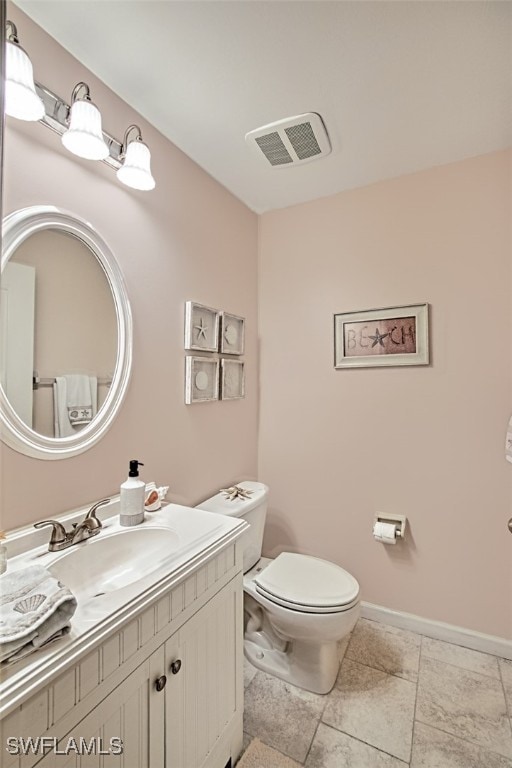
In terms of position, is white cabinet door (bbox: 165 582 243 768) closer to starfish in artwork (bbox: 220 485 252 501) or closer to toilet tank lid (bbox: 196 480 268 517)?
toilet tank lid (bbox: 196 480 268 517)

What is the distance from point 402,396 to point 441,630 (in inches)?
47.7

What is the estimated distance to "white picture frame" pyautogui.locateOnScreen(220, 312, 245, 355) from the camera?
1.97m

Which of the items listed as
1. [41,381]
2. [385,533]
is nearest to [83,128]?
[41,381]

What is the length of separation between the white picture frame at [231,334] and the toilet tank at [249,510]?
786 millimetres

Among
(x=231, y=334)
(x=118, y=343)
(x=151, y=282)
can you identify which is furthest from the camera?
(x=231, y=334)

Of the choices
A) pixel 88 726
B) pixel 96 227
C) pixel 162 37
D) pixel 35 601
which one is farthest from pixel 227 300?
pixel 88 726

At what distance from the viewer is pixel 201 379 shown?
1802mm

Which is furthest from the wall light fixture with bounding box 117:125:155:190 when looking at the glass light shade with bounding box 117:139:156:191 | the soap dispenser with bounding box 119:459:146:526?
the soap dispenser with bounding box 119:459:146:526

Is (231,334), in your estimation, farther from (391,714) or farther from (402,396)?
(391,714)

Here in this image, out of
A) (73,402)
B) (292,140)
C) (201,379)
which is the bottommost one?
(73,402)

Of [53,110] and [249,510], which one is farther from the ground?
[53,110]

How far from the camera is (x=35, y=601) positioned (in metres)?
0.71

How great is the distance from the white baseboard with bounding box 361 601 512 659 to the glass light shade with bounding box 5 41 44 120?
2.58 m

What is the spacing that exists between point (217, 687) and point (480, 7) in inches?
89.1
